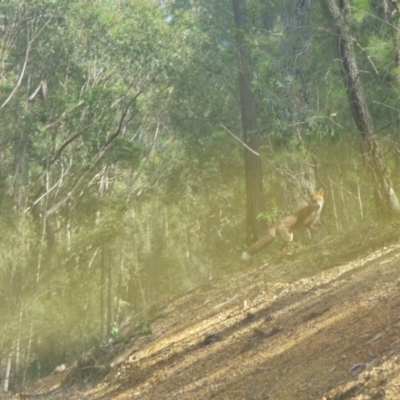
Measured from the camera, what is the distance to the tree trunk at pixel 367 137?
12656 millimetres

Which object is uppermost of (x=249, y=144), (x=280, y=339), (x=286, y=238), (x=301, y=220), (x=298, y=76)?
(x=298, y=76)

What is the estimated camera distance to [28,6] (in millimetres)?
24812

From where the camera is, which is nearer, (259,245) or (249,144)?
(259,245)

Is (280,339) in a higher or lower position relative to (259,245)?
lower

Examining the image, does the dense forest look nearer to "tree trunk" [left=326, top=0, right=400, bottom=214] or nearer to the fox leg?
"tree trunk" [left=326, top=0, right=400, bottom=214]

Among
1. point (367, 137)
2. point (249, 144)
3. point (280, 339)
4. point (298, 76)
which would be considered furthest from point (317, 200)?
point (249, 144)

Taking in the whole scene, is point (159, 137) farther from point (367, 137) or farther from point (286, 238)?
point (367, 137)

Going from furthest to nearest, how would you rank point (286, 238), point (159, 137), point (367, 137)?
point (159, 137) < point (286, 238) < point (367, 137)

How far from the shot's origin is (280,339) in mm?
7895

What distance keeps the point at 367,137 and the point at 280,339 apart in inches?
221

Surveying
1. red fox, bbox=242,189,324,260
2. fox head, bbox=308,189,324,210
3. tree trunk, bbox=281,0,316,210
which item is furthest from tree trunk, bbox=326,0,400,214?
tree trunk, bbox=281,0,316,210

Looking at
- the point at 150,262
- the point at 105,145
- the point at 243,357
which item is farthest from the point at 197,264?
the point at 243,357

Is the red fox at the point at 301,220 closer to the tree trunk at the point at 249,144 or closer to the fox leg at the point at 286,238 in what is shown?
the fox leg at the point at 286,238

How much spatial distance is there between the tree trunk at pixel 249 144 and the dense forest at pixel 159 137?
0.20ft
